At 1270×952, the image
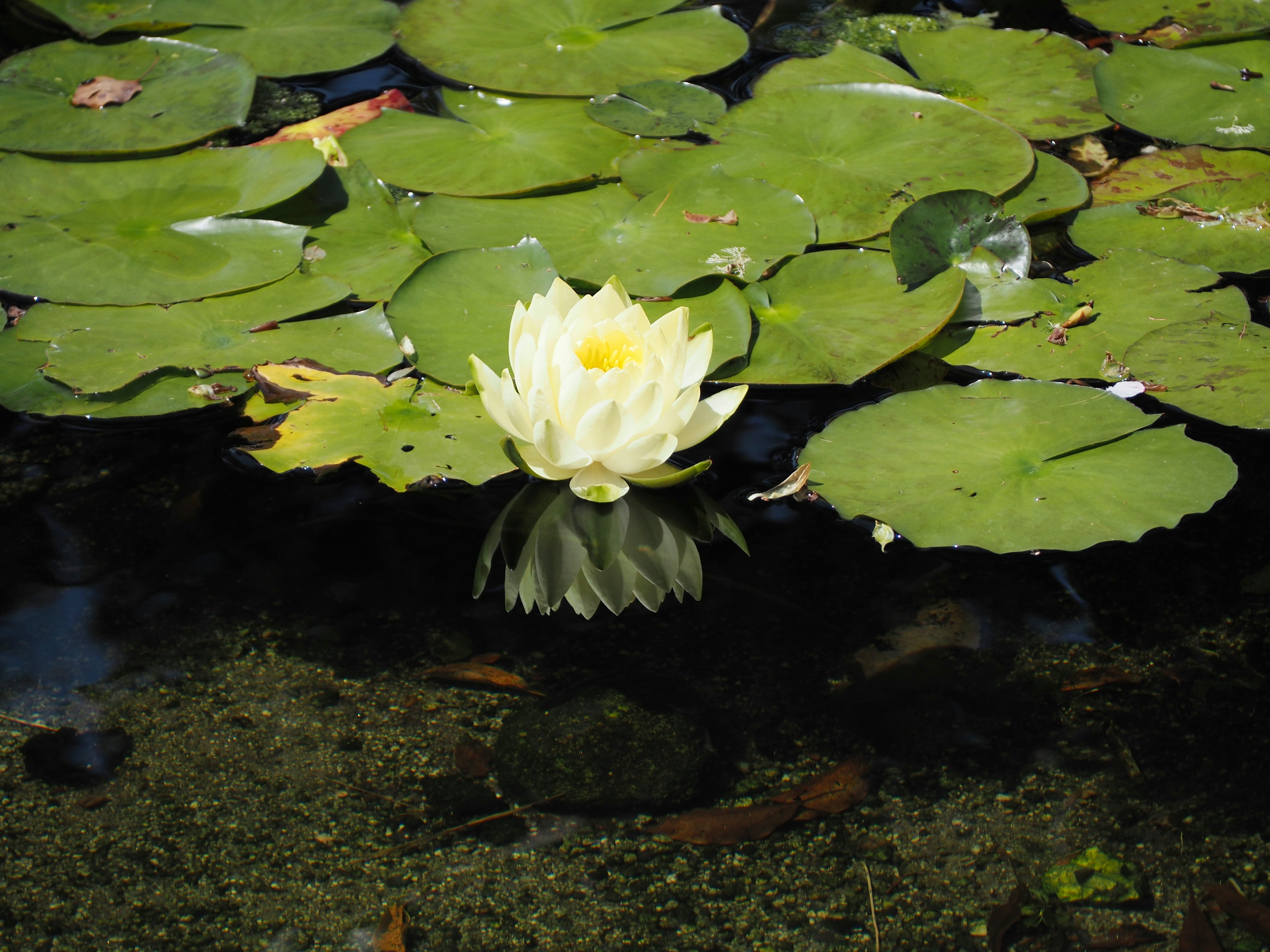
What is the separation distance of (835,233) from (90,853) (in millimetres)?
2012

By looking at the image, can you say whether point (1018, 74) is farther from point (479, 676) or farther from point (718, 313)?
point (479, 676)

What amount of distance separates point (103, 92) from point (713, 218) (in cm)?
191

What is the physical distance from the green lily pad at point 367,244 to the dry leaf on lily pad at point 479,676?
1015 mm

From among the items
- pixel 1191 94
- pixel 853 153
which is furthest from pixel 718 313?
pixel 1191 94

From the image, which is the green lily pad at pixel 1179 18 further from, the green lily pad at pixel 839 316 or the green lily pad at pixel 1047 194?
the green lily pad at pixel 839 316

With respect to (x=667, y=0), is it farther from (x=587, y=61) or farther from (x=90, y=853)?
(x=90, y=853)

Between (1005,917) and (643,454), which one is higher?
(643,454)

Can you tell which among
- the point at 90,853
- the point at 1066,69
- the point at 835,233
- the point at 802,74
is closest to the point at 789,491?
the point at 835,233

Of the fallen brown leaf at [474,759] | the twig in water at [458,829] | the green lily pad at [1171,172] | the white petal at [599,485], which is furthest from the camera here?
the green lily pad at [1171,172]

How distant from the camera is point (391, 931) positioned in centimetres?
122

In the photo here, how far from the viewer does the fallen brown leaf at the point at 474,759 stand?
1415 mm

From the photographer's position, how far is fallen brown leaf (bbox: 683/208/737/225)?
2322 mm

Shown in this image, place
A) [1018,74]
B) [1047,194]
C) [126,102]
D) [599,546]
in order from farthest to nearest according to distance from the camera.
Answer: [1018,74] → [126,102] → [1047,194] → [599,546]

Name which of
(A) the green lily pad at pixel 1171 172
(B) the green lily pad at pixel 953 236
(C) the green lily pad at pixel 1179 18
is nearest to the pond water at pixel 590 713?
(B) the green lily pad at pixel 953 236
